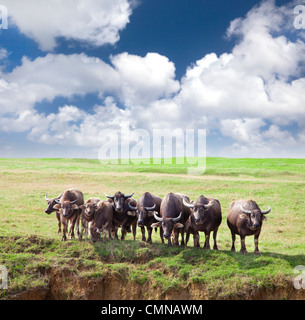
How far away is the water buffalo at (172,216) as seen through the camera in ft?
45.4

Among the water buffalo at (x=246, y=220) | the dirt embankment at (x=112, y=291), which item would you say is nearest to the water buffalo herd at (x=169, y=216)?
the water buffalo at (x=246, y=220)

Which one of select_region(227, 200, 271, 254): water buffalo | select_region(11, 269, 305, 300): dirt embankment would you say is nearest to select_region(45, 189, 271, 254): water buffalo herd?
select_region(227, 200, 271, 254): water buffalo

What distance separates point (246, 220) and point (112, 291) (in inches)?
235

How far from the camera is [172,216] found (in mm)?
14477

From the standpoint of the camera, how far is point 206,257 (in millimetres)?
13281

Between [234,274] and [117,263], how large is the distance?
4.40 m

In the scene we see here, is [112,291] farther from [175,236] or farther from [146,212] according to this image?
[175,236]

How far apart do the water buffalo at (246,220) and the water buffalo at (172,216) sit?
2.10 meters

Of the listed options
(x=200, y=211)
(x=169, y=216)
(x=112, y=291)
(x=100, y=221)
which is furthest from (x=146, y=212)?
(x=112, y=291)

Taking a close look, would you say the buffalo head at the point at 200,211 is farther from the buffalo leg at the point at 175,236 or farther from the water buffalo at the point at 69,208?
the water buffalo at the point at 69,208

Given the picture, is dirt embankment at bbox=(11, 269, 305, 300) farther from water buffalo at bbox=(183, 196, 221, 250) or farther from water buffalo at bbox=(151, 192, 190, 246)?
water buffalo at bbox=(183, 196, 221, 250)

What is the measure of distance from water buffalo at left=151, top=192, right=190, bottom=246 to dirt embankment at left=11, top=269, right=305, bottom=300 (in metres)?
2.20

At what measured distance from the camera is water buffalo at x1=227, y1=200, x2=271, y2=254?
44.3 feet
